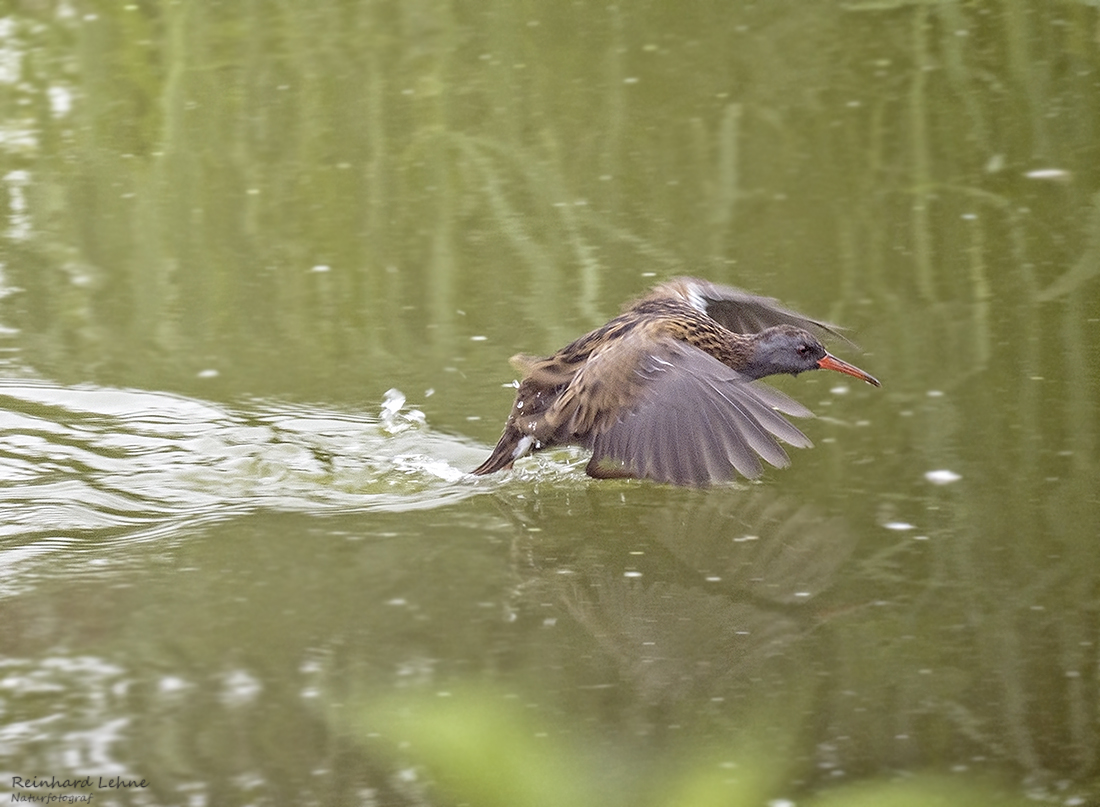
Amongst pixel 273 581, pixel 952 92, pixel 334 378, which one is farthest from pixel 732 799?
pixel 952 92

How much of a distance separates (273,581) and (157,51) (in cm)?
513

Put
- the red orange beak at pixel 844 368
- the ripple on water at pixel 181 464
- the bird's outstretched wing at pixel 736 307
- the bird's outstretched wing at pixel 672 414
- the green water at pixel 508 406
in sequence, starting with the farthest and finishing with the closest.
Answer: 1. the bird's outstretched wing at pixel 736 307
2. the red orange beak at pixel 844 368
3. the ripple on water at pixel 181 464
4. the bird's outstretched wing at pixel 672 414
5. the green water at pixel 508 406

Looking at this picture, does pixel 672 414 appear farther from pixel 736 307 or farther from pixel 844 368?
pixel 736 307

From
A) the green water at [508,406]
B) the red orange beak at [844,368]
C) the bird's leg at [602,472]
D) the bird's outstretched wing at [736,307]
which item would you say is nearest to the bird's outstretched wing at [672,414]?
the bird's leg at [602,472]

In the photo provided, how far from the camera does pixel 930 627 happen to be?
401cm

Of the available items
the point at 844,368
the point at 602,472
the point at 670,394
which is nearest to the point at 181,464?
the point at 602,472

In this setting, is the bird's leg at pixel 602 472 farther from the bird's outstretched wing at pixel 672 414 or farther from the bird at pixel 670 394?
the bird's outstretched wing at pixel 672 414

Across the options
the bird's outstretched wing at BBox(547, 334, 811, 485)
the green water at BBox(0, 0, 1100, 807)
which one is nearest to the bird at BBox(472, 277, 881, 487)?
the bird's outstretched wing at BBox(547, 334, 811, 485)

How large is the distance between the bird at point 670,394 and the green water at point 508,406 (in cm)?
26

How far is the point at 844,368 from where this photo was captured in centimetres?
499

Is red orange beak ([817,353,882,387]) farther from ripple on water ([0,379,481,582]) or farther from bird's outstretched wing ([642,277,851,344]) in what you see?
ripple on water ([0,379,481,582])

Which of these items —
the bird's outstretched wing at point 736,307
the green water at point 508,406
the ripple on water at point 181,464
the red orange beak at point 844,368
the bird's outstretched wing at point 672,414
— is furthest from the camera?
the bird's outstretched wing at point 736,307

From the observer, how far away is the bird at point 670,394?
4371mm

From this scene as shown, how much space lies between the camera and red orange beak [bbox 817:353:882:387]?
4.96 meters
